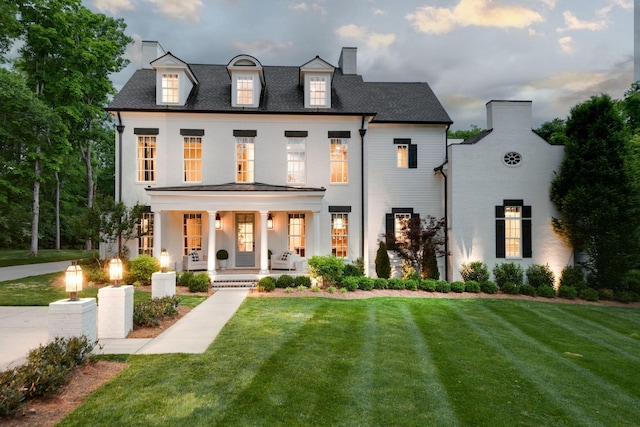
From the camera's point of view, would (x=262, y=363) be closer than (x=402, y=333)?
Yes

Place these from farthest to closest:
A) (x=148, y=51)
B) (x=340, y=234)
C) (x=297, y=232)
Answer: (x=148, y=51) < (x=297, y=232) < (x=340, y=234)

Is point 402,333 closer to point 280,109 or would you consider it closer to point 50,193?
point 280,109

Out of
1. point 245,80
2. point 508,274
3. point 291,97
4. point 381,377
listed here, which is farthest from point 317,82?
point 381,377

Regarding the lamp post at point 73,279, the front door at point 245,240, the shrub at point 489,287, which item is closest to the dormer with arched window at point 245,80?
the front door at point 245,240

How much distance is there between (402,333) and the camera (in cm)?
786

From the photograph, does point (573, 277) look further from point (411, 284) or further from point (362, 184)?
point (362, 184)

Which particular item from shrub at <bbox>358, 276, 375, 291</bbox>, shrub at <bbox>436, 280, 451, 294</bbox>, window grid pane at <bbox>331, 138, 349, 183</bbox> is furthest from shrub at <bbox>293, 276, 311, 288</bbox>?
shrub at <bbox>436, 280, 451, 294</bbox>

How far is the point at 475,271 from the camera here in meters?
14.2

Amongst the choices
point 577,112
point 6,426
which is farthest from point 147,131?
point 577,112

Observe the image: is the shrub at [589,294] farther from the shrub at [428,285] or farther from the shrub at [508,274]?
the shrub at [428,285]

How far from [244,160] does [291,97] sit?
4217mm

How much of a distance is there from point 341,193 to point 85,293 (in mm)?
11243

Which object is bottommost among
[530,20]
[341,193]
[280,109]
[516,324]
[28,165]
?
[516,324]

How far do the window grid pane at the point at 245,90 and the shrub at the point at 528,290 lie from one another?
1522 cm
